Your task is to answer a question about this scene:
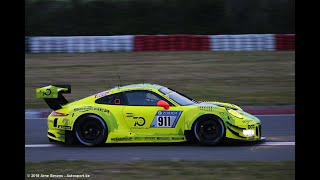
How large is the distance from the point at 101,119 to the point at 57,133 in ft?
2.94

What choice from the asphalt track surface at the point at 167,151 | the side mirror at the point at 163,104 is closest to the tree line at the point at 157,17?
the asphalt track surface at the point at 167,151

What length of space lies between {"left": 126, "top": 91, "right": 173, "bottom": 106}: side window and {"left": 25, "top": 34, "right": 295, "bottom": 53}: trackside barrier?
14161mm

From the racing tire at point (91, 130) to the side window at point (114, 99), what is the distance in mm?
348

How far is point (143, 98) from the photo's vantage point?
1023cm

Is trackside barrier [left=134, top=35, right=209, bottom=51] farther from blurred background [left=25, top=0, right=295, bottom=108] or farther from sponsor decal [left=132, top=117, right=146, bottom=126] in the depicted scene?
sponsor decal [left=132, top=117, right=146, bottom=126]

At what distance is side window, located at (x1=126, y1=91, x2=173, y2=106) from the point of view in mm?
10188

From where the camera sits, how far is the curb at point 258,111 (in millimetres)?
14188

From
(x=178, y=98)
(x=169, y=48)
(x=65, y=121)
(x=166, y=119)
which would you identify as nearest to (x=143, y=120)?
(x=166, y=119)

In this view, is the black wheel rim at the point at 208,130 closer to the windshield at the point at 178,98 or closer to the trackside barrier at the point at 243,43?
the windshield at the point at 178,98

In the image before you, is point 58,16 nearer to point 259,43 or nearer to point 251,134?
point 259,43

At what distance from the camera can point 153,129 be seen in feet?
33.0

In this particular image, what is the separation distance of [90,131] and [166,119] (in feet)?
4.66

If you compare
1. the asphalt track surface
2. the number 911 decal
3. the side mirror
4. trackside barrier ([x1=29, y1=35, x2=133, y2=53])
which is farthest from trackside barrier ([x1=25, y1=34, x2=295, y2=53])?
the number 911 decal
